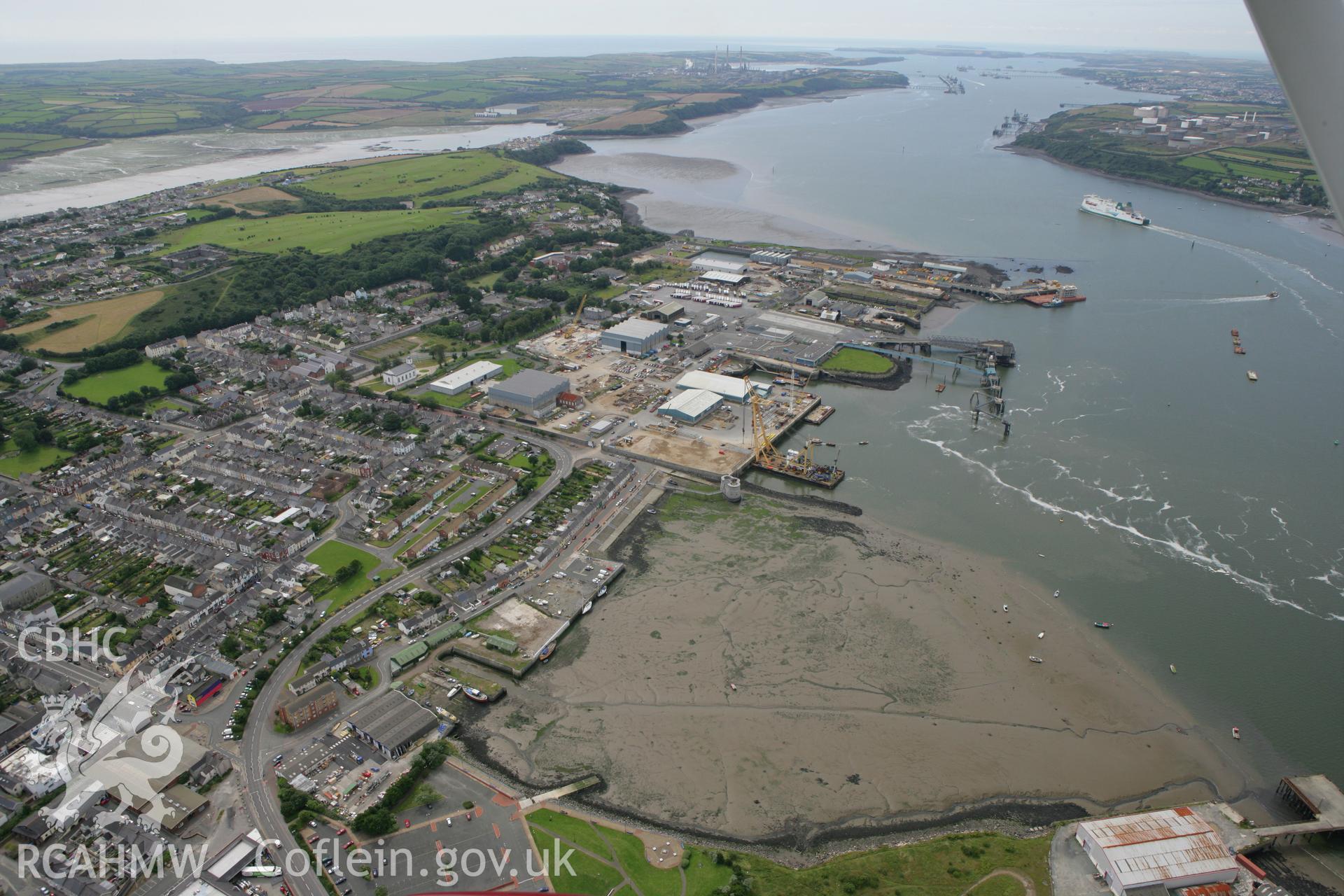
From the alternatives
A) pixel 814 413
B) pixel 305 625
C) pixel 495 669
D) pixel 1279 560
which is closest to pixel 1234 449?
pixel 1279 560

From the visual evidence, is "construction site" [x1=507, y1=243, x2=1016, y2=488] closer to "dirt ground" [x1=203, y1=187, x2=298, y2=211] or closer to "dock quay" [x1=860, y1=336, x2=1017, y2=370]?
"dock quay" [x1=860, y1=336, x2=1017, y2=370]

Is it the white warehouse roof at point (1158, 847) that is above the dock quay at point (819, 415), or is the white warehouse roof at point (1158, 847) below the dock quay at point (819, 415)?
above

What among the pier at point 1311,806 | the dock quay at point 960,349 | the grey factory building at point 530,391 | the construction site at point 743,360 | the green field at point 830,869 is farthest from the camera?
the dock quay at point 960,349

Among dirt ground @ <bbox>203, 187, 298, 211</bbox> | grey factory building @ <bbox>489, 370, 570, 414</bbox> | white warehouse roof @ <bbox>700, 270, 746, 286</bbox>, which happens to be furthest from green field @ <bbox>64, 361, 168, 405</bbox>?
dirt ground @ <bbox>203, 187, 298, 211</bbox>

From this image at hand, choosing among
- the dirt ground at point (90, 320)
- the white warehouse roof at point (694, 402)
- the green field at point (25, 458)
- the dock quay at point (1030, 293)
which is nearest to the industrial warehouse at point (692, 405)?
the white warehouse roof at point (694, 402)

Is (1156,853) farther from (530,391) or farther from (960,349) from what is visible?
(960,349)

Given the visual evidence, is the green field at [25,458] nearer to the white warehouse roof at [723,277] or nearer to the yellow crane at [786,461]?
the yellow crane at [786,461]

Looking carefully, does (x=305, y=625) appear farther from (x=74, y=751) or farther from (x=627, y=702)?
(x=627, y=702)
